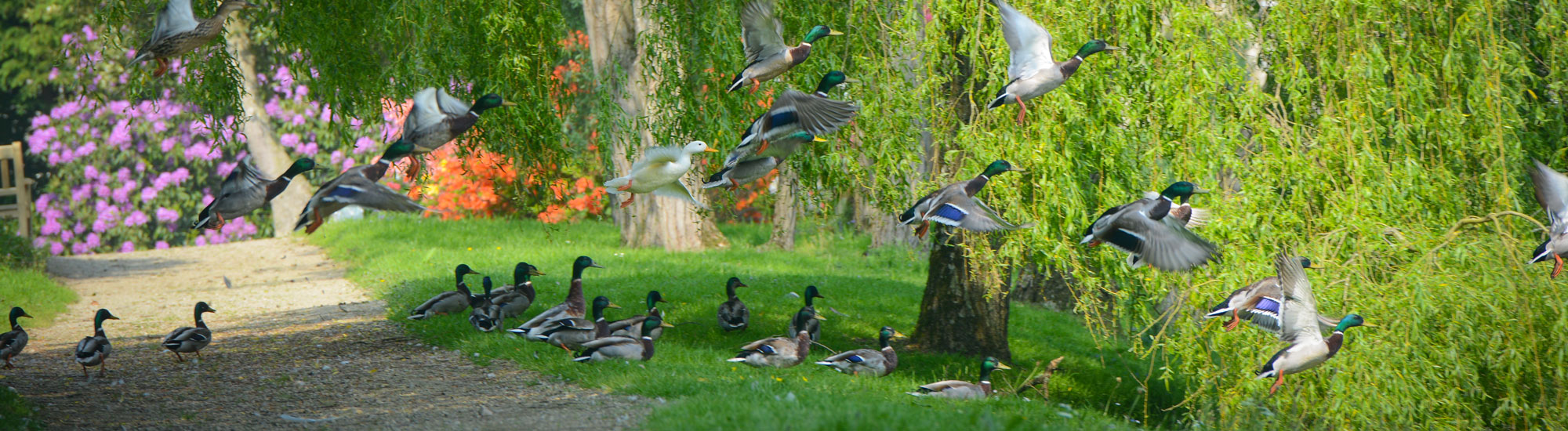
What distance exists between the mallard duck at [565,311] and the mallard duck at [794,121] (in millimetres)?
3448

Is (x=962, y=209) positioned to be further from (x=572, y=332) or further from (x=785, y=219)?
(x=785, y=219)

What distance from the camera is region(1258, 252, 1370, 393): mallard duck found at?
583 centimetres

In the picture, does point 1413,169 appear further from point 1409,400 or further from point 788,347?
point 788,347

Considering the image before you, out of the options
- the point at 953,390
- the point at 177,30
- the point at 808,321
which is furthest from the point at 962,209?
the point at 177,30

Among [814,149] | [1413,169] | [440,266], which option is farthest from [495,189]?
[1413,169]

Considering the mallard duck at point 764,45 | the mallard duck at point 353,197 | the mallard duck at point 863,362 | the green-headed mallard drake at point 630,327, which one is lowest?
the mallard duck at point 863,362

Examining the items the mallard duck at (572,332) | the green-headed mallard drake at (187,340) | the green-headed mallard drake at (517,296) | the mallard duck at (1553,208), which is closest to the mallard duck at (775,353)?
the mallard duck at (572,332)

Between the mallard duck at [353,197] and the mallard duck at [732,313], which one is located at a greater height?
the mallard duck at [353,197]

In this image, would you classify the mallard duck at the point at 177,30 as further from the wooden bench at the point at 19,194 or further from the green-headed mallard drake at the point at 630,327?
the wooden bench at the point at 19,194

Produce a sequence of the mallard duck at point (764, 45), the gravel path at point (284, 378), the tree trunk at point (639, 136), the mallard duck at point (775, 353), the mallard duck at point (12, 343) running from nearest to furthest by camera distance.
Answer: the mallard duck at point (764, 45)
the gravel path at point (284, 378)
the mallard duck at point (12, 343)
the mallard duck at point (775, 353)
the tree trunk at point (639, 136)

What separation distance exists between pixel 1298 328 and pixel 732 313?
5.31 meters

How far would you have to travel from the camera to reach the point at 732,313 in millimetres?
10211

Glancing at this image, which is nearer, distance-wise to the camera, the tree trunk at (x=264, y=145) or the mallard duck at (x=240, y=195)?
the mallard duck at (x=240, y=195)

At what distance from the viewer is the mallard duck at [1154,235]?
18.1 ft
